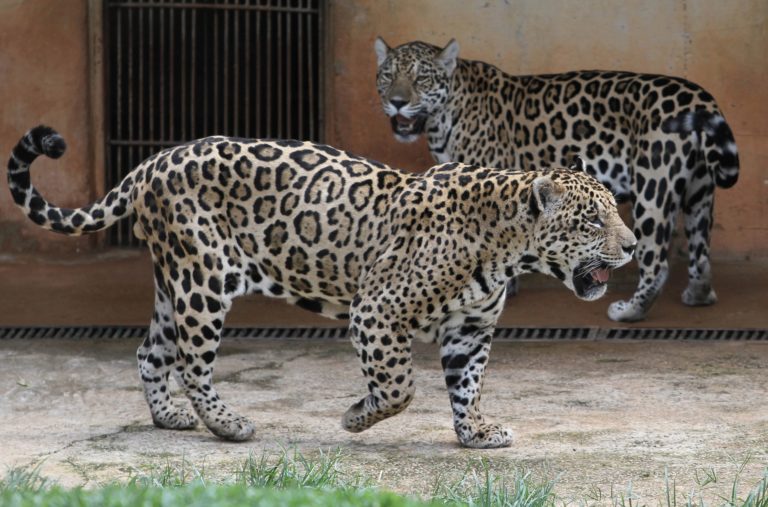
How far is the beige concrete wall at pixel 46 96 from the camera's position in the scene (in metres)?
11.1

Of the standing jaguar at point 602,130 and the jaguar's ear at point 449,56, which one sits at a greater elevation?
the jaguar's ear at point 449,56

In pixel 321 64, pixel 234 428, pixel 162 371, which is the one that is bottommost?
pixel 234 428

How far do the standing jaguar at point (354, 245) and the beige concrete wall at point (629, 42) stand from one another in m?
3.99

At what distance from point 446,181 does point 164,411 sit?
1.68 meters

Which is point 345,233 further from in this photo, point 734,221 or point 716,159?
point 734,221

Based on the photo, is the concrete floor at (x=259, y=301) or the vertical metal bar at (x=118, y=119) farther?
the vertical metal bar at (x=118, y=119)

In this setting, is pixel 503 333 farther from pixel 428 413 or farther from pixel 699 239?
pixel 428 413

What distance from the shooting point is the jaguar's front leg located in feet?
22.5

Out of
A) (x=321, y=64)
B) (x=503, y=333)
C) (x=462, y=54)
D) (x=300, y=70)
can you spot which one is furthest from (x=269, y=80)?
(x=503, y=333)

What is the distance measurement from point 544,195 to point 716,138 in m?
3.24

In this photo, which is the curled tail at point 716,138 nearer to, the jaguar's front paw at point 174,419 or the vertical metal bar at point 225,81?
the vertical metal bar at point 225,81

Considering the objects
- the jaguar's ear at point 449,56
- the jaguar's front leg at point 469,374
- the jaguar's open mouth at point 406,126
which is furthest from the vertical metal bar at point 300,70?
the jaguar's front leg at point 469,374

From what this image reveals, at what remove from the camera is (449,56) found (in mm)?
10211

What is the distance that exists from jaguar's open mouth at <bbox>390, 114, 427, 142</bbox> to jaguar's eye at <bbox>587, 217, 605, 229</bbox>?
3.82 meters
